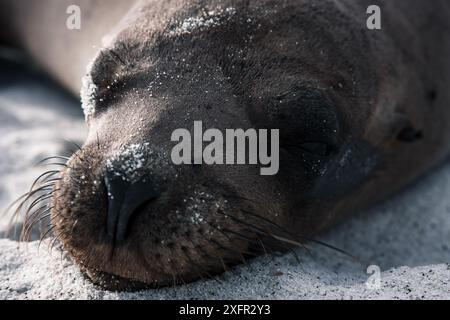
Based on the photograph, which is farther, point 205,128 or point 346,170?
point 346,170

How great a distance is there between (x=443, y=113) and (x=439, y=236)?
0.76m

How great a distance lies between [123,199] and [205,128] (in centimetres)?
52

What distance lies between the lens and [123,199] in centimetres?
232

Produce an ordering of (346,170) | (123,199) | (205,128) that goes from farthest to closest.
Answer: (346,170)
(205,128)
(123,199)

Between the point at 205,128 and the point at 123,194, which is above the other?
the point at 205,128

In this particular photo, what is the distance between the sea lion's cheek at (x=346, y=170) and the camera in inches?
121

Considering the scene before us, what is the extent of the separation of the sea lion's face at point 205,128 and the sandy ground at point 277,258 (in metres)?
0.11

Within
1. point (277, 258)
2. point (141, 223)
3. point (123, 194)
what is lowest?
point (277, 258)

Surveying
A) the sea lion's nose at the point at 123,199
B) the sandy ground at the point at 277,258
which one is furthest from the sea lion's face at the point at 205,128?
the sandy ground at the point at 277,258

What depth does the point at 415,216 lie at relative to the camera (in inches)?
154

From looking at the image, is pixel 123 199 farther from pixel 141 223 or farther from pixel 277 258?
pixel 277 258

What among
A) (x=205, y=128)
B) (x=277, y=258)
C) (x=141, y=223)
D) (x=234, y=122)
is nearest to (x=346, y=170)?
(x=277, y=258)

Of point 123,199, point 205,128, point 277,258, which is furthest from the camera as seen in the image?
point 277,258

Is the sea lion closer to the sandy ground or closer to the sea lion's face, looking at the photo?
the sea lion's face
